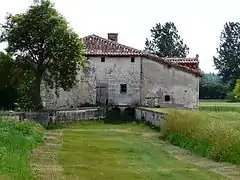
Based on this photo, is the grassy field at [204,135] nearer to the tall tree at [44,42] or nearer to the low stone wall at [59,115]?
the low stone wall at [59,115]

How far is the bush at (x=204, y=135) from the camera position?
19.5m

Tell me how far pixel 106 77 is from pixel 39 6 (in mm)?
13020

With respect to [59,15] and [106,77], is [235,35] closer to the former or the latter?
[106,77]

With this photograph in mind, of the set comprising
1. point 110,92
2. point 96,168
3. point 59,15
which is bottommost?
point 96,168

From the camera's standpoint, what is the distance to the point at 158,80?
52.2 meters

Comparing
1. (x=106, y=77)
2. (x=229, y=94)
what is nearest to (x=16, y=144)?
(x=106, y=77)

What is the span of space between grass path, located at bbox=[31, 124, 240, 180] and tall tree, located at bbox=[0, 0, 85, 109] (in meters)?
14.6

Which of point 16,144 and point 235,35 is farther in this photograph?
point 235,35

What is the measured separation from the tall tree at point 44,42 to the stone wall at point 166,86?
11941 mm

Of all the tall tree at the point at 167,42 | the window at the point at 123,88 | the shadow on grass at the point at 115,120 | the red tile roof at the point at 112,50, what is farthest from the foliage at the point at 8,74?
the tall tree at the point at 167,42

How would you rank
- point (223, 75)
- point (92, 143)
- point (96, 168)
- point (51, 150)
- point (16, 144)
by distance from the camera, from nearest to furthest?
1. point (96, 168)
2. point (16, 144)
3. point (51, 150)
4. point (92, 143)
5. point (223, 75)

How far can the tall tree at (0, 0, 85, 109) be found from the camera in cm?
4012

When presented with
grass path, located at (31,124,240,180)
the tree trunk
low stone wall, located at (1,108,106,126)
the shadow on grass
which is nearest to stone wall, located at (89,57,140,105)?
the shadow on grass

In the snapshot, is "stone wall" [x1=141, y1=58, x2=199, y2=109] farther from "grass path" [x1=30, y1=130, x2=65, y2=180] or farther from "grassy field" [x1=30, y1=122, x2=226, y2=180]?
"grass path" [x1=30, y1=130, x2=65, y2=180]
